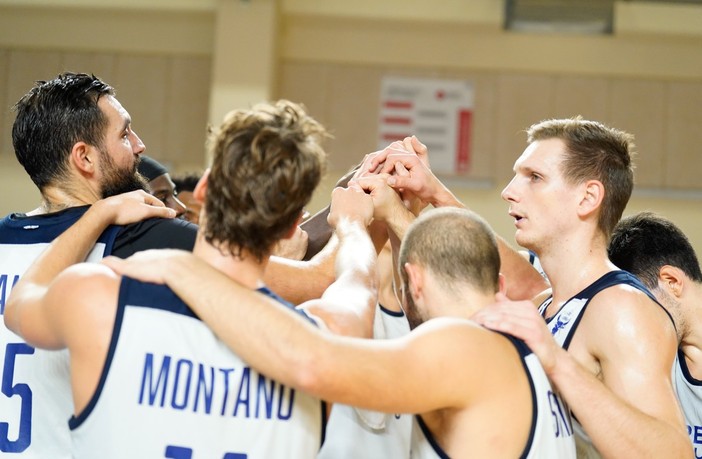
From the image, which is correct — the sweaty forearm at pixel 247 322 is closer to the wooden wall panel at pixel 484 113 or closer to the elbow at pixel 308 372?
the elbow at pixel 308 372

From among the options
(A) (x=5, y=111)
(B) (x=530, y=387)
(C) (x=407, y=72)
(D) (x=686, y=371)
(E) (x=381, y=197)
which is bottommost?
(D) (x=686, y=371)

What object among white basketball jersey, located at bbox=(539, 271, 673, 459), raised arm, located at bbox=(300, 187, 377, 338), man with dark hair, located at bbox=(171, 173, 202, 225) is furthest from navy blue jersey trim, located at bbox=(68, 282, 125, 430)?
man with dark hair, located at bbox=(171, 173, 202, 225)

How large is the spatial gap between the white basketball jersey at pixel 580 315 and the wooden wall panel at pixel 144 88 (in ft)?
21.8

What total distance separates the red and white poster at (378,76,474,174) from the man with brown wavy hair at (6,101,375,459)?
6.51 meters

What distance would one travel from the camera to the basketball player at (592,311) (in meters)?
2.12

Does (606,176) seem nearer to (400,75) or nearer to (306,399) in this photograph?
(306,399)

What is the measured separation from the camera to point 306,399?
1906mm

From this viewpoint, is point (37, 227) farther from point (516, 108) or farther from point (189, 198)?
point (516, 108)

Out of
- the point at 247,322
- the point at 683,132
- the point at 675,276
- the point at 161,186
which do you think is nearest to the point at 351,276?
the point at 247,322

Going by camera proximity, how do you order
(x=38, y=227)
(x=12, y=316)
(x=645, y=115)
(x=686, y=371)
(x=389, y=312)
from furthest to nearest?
(x=645, y=115) → (x=686, y=371) → (x=389, y=312) → (x=38, y=227) → (x=12, y=316)

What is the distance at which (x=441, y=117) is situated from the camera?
8.30 metres

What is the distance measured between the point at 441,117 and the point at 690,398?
529cm

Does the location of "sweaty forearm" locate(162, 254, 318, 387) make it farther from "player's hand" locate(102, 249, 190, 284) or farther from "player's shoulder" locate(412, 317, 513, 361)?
"player's shoulder" locate(412, 317, 513, 361)

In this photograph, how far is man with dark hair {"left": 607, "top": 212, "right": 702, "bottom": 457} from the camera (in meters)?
3.24
